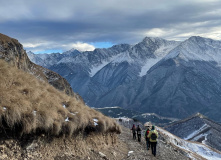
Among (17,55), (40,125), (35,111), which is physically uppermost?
(17,55)

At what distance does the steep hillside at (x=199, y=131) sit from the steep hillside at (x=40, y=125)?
126869 millimetres

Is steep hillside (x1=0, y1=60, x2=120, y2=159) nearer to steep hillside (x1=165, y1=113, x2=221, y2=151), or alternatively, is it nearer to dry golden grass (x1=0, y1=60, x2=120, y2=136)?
dry golden grass (x1=0, y1=60, x2=120, y2=136)

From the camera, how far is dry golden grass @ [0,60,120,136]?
34.5 ft

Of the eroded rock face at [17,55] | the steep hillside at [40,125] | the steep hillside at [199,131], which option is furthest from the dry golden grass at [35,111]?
the steep hillside at [199,131]

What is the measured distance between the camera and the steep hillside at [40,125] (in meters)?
10.2

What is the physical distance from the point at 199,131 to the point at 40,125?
157823 mm

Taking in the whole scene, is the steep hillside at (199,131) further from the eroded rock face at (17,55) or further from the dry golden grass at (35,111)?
the dry golden grass at (35,111)

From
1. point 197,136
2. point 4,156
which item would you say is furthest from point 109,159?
point 197,136

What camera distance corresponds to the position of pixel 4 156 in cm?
950

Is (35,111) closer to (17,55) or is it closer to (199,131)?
(17,55)

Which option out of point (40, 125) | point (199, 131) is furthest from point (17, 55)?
point (199, 131)

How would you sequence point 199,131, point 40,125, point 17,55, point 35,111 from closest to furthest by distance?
point 40,125 → point 35,111 → point 17,55 → point 199,131

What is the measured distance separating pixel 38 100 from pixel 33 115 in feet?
5.17

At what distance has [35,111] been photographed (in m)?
11.4
